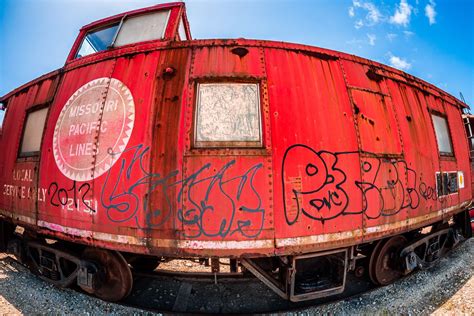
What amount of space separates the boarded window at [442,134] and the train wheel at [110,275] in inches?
259

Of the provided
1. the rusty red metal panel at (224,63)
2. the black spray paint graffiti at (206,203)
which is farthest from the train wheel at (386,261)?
the rusty red metal panel at (224,63)

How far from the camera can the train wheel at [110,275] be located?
11.0ft

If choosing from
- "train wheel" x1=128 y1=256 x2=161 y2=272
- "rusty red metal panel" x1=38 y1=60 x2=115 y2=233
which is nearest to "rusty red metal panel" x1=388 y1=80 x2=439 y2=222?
"train wheel" x1=128 y1=256 x2=161 y2=272

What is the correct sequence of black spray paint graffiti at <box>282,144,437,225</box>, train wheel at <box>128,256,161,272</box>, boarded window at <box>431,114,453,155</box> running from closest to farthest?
black spray paint graffiti at <box>282,144,437,225</box>
train wheel at <box>128,256,161,272</box>
boarded window at <box>431,114,453,155</box>

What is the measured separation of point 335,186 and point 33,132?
5653mm

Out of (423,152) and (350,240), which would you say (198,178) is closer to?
(350,240)

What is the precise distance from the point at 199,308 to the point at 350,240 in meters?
2.58

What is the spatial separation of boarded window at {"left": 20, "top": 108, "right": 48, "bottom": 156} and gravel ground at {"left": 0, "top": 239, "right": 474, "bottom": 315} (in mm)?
2405

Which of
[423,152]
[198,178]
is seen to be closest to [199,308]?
[198,178]

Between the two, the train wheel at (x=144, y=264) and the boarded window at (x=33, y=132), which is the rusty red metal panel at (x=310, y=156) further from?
the boarded window at (x=33, y=132)

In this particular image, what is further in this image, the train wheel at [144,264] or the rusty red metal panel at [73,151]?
the train wheel at [144,264]

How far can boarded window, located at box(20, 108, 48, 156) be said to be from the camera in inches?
163

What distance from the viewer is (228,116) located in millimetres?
3033

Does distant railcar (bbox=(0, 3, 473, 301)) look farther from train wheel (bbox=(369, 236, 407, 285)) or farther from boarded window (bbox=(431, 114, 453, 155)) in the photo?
boarded window (bbox=(431, 114, 453, 155))
